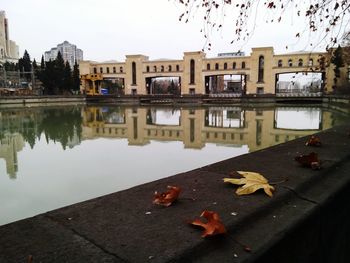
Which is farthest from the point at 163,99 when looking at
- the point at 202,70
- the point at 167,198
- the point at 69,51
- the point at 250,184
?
the point at 69,51

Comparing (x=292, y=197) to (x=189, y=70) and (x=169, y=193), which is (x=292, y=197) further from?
(x=189, y=70)

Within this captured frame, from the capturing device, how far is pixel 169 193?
1539 millimetres

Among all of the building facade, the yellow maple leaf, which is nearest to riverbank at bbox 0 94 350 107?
the building facade

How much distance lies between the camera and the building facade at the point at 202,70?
45.7m

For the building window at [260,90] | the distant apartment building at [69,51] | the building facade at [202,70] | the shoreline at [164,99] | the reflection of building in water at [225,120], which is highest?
the distant apartment building at [69,51]

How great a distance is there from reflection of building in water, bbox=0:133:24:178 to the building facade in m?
33.3

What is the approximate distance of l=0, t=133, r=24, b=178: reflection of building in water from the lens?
617 centimetres

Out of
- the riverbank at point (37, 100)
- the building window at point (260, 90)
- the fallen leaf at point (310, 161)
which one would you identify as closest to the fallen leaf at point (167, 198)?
the fallen leaf at point (310, 161)

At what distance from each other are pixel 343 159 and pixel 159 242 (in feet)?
6.08

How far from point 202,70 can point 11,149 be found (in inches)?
1714

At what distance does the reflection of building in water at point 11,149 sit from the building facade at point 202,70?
109 ft

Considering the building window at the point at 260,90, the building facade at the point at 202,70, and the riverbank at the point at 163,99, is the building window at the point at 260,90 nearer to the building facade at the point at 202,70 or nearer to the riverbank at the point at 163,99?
the building facade at the point at 202,70

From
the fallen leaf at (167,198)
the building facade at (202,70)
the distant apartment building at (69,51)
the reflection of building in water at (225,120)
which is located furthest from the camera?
the distant apartment building at (69,51)

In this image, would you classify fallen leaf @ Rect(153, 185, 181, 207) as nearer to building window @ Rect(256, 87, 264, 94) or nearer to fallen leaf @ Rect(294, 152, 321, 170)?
fallen leaf @ Rect(294, 152, 321, 170)
